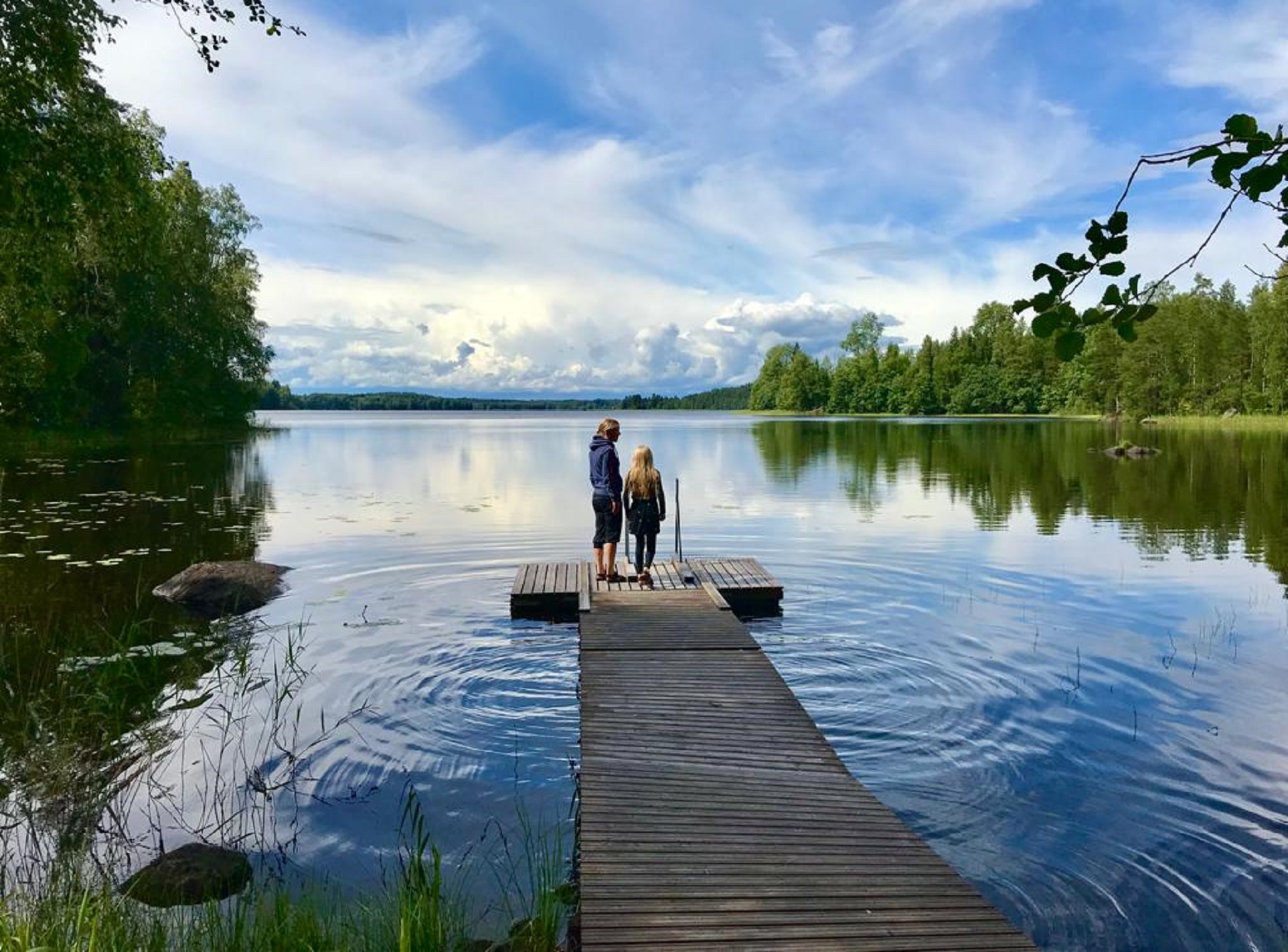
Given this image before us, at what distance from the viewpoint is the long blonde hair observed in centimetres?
1362

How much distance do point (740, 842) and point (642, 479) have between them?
→ 337 inches

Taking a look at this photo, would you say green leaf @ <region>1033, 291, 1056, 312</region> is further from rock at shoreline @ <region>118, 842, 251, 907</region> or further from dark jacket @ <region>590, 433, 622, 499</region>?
dark jacket @ <region>590, 433, 622, 499</region>

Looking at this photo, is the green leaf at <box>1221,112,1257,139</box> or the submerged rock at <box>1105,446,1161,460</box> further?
the submerged rock at <box>1105,446,1161,460</box>

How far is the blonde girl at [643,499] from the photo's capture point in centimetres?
1363

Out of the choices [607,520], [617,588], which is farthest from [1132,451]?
[607,520]

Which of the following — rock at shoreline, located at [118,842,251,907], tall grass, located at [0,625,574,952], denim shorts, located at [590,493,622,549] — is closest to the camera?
tall grass, located at [0,625,574,952]

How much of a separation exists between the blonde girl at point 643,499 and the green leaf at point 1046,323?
10.9m

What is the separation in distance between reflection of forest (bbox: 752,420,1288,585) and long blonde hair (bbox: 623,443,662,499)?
11.1 meters

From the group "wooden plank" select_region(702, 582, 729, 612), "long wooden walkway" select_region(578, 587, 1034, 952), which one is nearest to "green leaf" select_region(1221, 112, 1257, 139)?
"long wooden walkway" select_region(578, 587, 1034, 952)

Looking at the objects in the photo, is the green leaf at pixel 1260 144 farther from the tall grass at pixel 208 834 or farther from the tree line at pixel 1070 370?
the tree line at pixel 1070 370

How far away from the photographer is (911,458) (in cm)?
4491

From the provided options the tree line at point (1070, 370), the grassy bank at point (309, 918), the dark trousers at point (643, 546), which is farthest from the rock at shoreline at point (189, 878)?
the tree line at point (1070, 370)

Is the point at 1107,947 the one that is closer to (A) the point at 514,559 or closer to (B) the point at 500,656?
(B) the point at 500,656

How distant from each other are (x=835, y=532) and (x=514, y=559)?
26.0 ft
